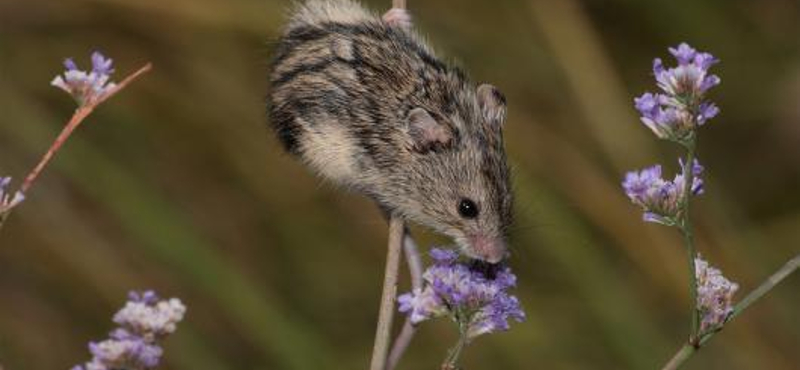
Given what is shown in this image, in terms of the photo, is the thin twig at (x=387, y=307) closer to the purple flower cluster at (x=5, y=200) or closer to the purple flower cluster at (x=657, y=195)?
the purple flower cluster at (x=657, y=195)

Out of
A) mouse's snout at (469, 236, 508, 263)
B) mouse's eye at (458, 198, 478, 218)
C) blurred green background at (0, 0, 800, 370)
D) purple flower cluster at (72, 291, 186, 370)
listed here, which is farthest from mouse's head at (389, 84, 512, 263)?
blurred green background at (0, 0, 800, 370)

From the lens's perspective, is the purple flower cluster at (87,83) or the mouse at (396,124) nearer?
the purple flower cluster at (87,83)

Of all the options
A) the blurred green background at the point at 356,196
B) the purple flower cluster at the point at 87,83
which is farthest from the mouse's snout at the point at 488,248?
the blurred green background at the point at 356,196

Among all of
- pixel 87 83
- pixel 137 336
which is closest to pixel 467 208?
pixel 87 83

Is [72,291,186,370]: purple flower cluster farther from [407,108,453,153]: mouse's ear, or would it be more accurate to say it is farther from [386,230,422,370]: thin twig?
[407,108,453,153]: mouse's ear

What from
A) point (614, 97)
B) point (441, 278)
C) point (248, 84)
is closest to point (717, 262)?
point (614, 97)
